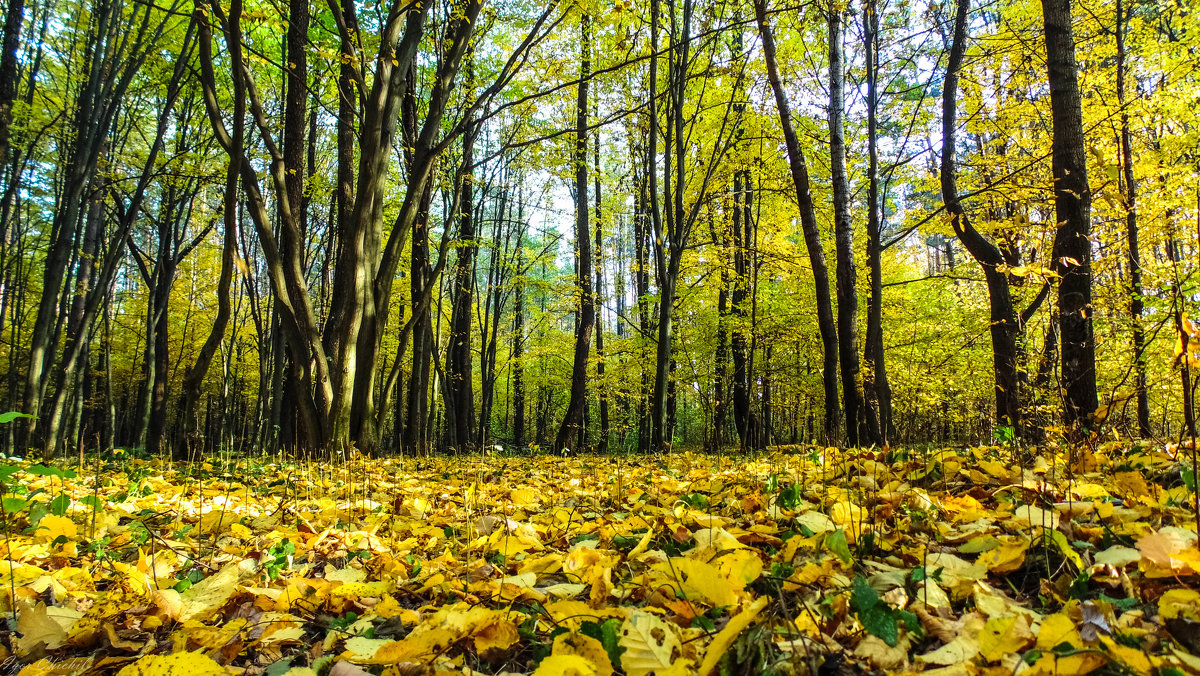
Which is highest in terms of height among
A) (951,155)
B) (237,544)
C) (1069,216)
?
(951,155)

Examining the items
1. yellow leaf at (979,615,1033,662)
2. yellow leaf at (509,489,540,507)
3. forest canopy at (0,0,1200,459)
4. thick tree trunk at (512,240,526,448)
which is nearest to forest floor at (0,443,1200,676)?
yellow leaf at (979,615,1033,662)

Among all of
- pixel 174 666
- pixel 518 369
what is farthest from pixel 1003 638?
pixel 518 369

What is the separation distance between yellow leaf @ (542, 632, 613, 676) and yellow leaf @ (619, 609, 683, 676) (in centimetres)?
3

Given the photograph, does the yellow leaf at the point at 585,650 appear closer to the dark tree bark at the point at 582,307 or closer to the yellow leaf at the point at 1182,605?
the yellow leaf at the point at 1182,605

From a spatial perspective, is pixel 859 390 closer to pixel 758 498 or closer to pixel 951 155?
pixel 951 155

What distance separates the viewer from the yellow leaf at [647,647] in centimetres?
86

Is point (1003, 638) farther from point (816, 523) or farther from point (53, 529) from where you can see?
point (53, 529)

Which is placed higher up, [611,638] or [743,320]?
[743,320]

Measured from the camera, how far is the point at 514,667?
1106 millimetres

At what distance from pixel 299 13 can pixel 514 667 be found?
23.6 ft

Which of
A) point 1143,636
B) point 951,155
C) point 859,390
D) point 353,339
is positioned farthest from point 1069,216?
point 353,339

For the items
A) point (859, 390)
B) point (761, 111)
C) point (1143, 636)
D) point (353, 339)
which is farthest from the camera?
point (761, 111)

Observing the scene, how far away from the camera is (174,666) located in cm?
94

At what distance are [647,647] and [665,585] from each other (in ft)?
1.17
